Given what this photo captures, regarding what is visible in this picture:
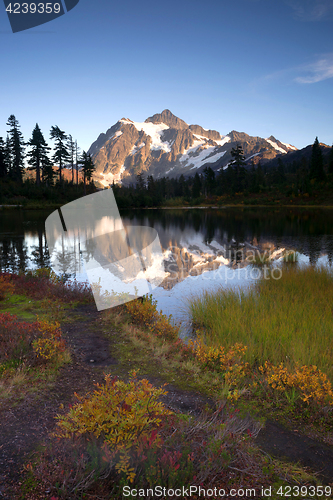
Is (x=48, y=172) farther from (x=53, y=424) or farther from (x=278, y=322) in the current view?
(x=53, y=424)

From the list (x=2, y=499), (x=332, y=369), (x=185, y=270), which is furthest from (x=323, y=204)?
(x=2, y=499)

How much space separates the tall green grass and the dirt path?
1690 millimetres

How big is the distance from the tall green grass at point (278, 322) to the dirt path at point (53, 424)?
1.69m

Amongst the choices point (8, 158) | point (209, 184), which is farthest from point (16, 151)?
point (209, 184)

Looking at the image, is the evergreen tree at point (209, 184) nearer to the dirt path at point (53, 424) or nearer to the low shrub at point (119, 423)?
the dirt path at point (53, 424)

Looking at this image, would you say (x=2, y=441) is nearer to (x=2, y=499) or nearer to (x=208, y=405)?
(x=2, y=499)

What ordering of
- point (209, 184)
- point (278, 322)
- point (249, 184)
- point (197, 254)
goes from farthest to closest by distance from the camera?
point (209, 184), point (249, 184), point (197, 254), point (278, 322)

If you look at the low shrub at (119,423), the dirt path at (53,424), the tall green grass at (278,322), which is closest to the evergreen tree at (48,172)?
the tall green grass at (278,322)

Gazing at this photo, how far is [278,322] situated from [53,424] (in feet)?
18.5

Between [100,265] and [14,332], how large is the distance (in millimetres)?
11027

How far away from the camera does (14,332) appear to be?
6320mm

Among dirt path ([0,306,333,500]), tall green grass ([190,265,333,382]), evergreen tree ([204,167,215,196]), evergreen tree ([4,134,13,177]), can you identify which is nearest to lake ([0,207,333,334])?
tall green grass ([190,265,333,382])

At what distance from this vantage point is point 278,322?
7.51 meters

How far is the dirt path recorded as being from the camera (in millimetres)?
3361
